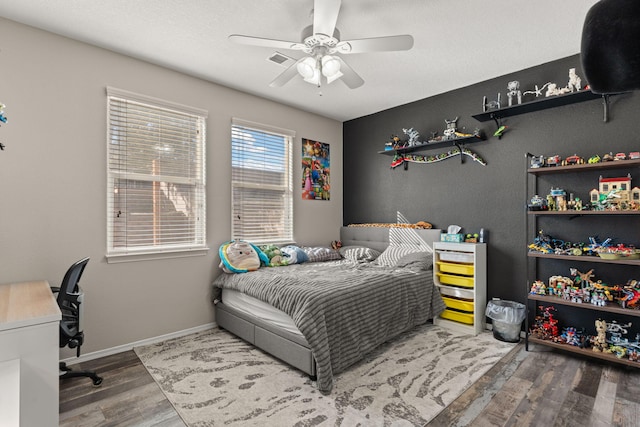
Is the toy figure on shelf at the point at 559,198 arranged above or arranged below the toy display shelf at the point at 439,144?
below

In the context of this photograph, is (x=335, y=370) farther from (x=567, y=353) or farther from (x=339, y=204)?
(x=339, y=204)

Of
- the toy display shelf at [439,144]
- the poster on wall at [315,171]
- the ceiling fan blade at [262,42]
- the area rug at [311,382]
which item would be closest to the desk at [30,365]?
the area rug at [311,382]

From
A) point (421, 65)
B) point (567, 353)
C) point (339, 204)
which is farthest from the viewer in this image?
point (339, 204)

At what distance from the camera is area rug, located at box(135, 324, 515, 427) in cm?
195

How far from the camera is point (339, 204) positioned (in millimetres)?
5055

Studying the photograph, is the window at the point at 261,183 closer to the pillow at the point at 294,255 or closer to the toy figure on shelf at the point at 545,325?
the pillow at the point at 294,255

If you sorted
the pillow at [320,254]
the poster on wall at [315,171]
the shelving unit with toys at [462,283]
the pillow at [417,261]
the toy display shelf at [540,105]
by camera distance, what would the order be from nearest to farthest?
the toy display shelf at [540,105] → the shelving unit with toys at [462,283] → the pillow at [417,261] → the pillow at [320,254] → the poster on wall at [315,171]

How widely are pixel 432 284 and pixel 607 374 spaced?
4.92 feet

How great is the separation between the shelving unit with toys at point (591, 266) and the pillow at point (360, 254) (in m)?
1.73

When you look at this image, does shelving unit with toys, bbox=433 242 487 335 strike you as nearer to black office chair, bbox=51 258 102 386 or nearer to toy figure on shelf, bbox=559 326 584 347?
toy figure on shelf, bbox=559 326 584 347

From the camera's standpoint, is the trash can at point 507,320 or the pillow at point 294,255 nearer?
the trash can at point 507,320

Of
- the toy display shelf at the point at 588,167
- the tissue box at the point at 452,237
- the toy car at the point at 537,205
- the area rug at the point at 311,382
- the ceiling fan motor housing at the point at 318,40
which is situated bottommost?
the area rug at the point at 311,382

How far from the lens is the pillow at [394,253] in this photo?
3.79 metres

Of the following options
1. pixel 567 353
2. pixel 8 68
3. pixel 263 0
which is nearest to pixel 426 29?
pixel 263 0
